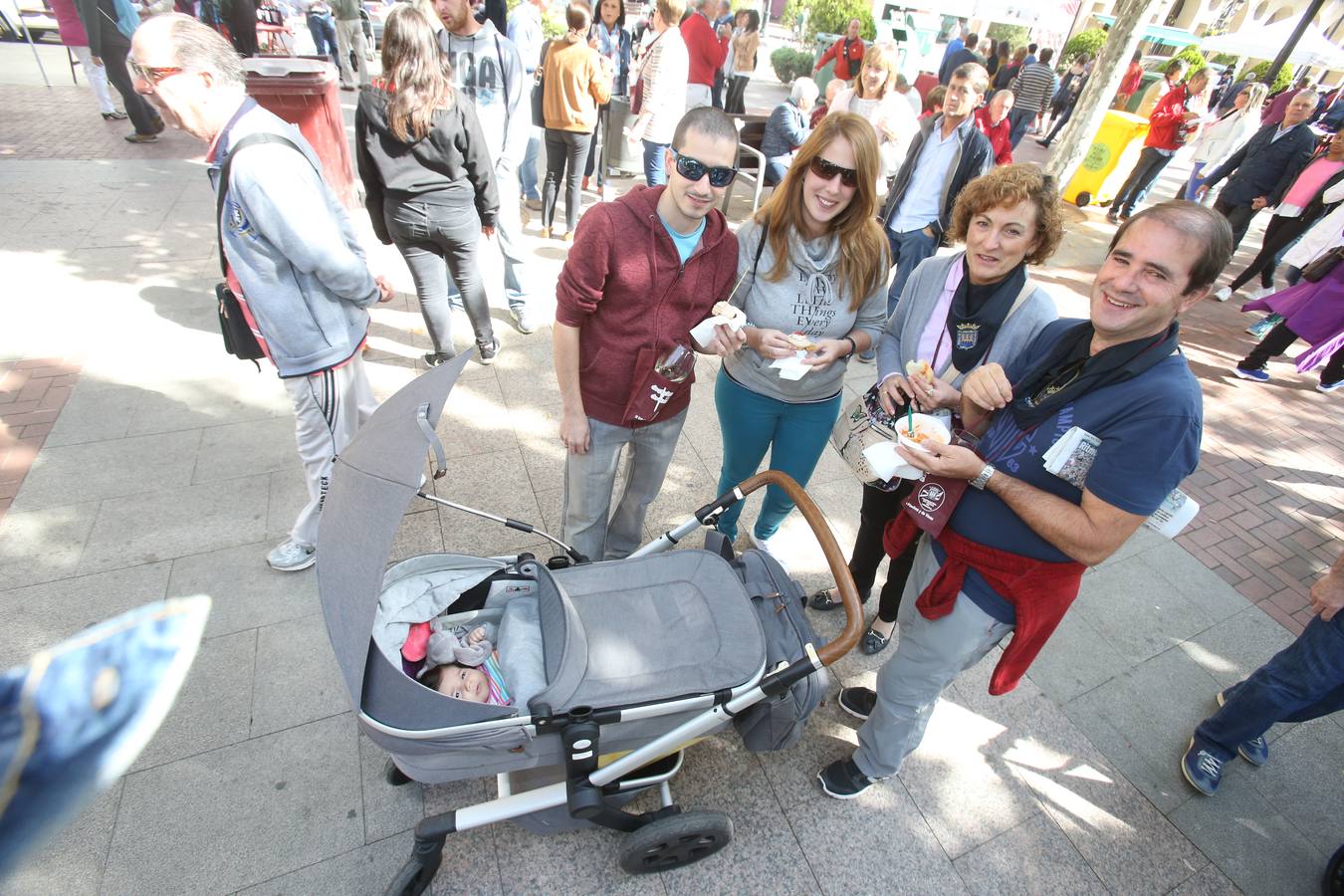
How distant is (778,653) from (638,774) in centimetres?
70

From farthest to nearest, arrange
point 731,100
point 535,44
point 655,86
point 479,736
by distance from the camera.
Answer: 1. point 731,100
2. point 535,44
3. point 655,86
4. point 479,736

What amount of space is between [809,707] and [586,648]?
2.41 feet

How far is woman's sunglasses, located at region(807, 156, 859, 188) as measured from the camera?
2.18 meters

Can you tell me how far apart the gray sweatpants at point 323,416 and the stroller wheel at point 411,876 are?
4.80 feet

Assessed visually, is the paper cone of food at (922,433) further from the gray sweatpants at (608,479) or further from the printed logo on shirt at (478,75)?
the printed logo on shirt at (478,75)

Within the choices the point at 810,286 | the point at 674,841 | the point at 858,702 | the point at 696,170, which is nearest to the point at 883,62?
the point at 810,286

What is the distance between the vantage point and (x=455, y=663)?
195 centimetres

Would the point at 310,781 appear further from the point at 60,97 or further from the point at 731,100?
the point at 60,97

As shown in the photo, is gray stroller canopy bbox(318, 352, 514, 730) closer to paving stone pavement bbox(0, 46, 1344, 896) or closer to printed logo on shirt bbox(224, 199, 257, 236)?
paving stone pavement bbox(0, 46, 1344, 896)

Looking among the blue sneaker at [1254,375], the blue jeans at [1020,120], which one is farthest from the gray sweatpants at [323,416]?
the blue jeans at [1020,120]

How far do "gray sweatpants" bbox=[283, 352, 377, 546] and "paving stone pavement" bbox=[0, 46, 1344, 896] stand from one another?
0.43 m

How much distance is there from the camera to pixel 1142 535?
4.00 metres

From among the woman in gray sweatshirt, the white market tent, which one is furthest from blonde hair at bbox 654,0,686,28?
the white market tent

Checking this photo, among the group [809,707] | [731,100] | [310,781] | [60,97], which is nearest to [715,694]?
[809,707]
